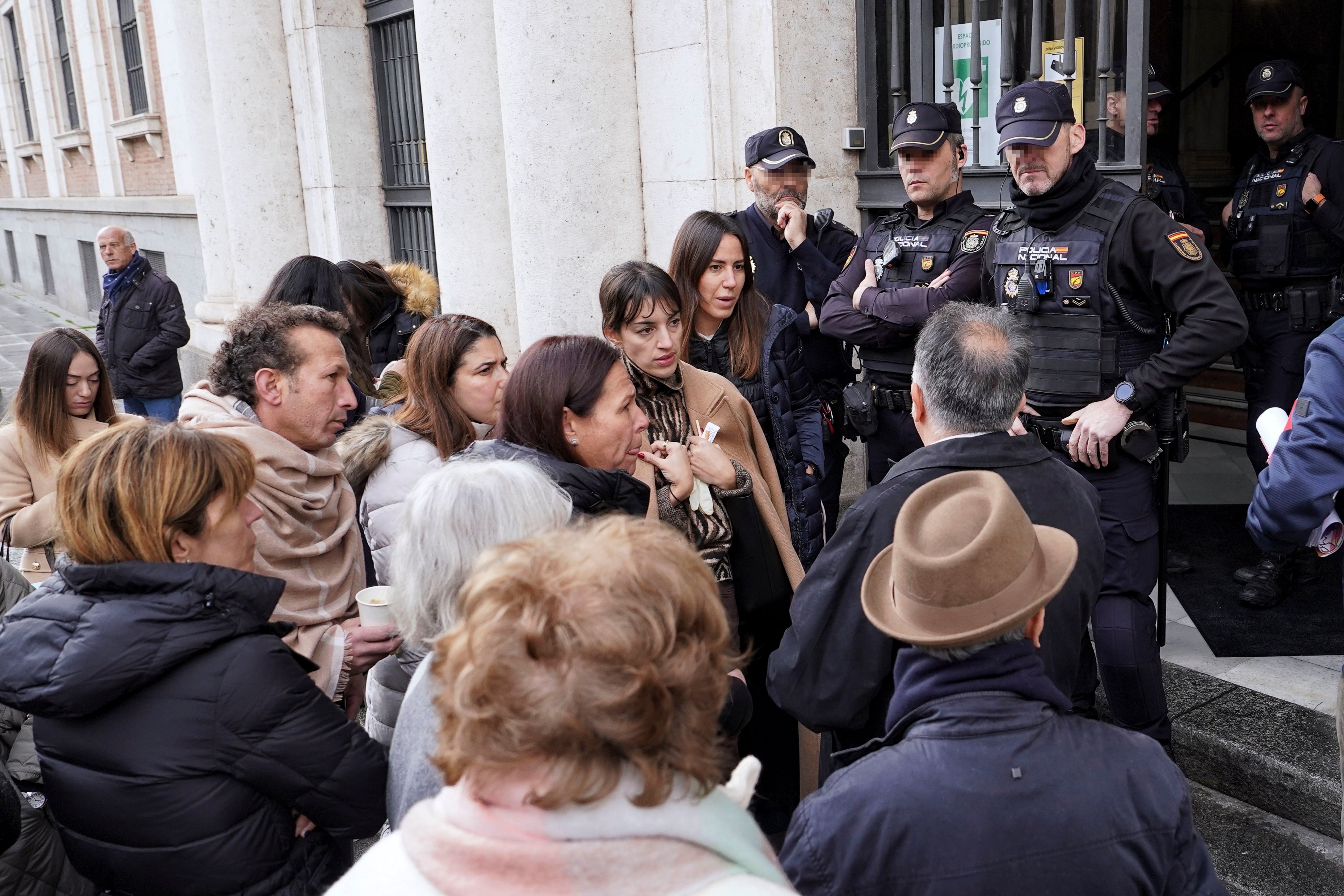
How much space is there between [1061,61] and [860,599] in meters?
3.24

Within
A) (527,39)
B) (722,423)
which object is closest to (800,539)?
(722,423)

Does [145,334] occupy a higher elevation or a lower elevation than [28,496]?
higher

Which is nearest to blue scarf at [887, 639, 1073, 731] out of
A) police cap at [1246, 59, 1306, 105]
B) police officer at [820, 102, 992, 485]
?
police officer at [820, 102, 992, 485]

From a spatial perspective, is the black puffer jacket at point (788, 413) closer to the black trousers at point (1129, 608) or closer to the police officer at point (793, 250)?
the police officer at point (793, 250)

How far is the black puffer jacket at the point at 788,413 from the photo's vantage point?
4.28 metres

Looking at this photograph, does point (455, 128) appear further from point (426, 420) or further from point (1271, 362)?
point (1271, 362)

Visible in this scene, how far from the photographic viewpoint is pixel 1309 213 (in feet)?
17.4

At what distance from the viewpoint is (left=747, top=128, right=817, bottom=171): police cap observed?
4.95 metres

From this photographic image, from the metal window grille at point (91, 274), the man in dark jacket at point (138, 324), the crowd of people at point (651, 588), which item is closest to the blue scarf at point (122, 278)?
the man in dark jacket at point (138, 324)

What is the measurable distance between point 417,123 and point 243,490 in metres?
7.52

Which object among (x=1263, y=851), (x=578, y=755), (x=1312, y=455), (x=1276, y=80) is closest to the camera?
(x=578, y=755)

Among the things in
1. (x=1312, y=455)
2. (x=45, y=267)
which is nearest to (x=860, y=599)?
(x=1312, y=455)

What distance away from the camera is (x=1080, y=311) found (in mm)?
3871

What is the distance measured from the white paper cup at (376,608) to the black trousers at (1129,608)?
1.99 metres
